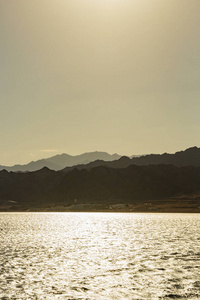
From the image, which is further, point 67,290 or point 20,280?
point 20,280

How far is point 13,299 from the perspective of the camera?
28234 mm

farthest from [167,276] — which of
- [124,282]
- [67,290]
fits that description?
[67,290]

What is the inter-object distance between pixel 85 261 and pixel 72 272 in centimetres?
809

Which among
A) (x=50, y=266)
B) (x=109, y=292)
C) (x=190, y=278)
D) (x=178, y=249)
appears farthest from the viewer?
(x=178, y=249)

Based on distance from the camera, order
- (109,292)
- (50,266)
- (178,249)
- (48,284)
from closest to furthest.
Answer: (109,292), (48,284), (50,266), (178,249)

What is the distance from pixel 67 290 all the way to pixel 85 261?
16.8 metres

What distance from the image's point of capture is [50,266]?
43812 millimetres

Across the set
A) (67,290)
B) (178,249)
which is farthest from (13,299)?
(178,249)

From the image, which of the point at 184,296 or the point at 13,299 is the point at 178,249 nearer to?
the point at 184,296

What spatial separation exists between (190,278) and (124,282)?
22.1 feet

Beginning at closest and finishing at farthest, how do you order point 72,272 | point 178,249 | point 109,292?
point 109,292 < point 72,272 < point 178,249

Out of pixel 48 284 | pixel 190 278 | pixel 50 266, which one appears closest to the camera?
pixel 48 284

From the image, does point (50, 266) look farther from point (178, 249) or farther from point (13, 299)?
point (178, 249)

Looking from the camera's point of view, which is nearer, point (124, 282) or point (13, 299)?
point (13, 299)
